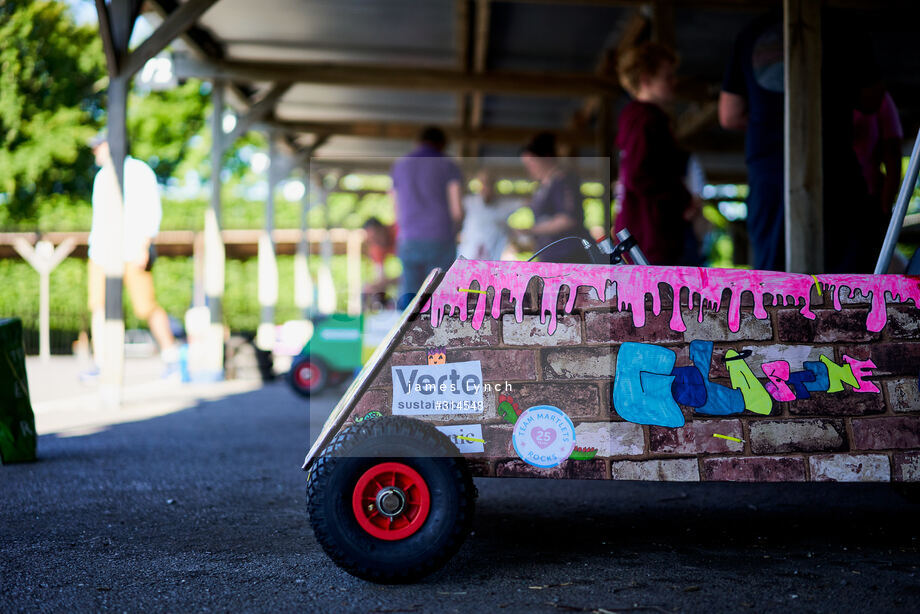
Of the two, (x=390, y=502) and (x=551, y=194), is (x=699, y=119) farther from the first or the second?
(x=390, y=502)

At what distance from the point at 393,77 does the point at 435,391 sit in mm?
7773

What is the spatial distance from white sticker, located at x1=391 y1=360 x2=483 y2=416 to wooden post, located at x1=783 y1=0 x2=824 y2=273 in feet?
5.35

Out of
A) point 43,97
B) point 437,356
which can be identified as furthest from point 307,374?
point 437,356

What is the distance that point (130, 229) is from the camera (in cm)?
638

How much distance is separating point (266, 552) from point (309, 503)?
44 centimetres

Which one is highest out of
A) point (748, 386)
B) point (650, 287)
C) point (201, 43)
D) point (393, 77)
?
point (201, 43)

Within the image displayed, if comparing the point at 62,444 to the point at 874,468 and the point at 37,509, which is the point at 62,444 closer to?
the point at 37,509

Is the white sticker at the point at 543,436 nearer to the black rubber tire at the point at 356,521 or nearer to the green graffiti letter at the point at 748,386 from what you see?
the black rubber tire at the point at 356,521

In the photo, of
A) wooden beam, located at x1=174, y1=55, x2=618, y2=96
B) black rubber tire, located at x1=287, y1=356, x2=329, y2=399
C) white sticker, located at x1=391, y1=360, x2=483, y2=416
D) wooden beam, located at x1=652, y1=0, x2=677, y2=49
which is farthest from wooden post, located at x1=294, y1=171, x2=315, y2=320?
white sticker, located at x1=391, y1=360, x2=483, y2=416

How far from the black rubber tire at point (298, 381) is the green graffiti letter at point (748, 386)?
5.51 metres

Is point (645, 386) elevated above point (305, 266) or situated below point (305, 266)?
below

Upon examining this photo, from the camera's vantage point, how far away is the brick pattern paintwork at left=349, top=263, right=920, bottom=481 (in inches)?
85.7

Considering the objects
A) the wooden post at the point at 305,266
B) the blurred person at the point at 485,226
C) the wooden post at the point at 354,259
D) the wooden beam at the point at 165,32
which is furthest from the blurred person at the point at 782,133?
the wooden post at the point at 354,259

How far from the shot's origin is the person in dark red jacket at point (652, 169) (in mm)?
3344
